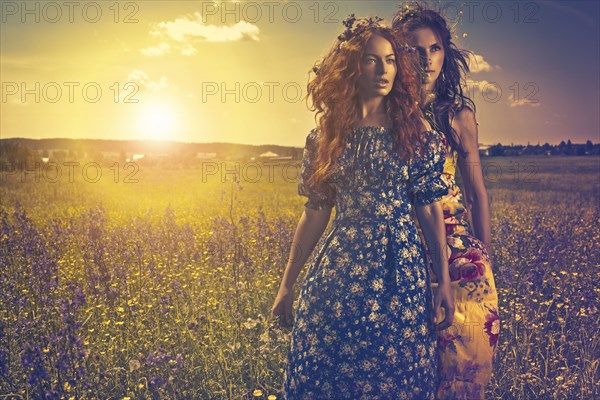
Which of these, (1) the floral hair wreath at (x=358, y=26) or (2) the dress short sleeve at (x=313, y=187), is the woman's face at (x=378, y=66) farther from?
(2) the dress short sleeve at (x=313, y=187)

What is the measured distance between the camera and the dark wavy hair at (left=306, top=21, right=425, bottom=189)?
259 centimetres

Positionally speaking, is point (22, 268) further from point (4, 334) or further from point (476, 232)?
point (476, 232)

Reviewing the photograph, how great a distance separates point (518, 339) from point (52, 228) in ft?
20.9

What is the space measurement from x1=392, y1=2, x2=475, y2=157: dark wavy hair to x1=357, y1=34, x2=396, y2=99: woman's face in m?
0.57

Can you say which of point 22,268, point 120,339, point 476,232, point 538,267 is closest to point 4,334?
point 120,339

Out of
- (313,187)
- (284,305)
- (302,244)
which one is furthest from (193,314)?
(313,187)

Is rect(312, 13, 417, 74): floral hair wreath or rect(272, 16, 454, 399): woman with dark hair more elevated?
rect(312, 13, 417, 74): floral hair wreath

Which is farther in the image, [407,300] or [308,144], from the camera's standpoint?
[308,144]

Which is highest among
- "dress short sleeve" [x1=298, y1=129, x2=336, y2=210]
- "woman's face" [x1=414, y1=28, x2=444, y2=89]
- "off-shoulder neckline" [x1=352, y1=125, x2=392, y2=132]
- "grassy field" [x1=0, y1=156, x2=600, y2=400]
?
"woman's face" [x1=414, y1=28, x2=444, y2=89]

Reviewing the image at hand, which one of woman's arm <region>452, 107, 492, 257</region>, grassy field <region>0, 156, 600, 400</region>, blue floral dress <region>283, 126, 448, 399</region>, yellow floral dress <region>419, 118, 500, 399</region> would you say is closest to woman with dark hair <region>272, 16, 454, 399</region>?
blue floral dress <region>283, 126, 448, 399</region>

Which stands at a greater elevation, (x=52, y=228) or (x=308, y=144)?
(x=308, y=144)

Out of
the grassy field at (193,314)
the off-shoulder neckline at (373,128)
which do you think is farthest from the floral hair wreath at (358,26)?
the grassy field at (193,314)

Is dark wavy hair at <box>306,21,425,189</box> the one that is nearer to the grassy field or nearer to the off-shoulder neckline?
the off-shoulder neckline

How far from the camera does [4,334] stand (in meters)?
4.14
